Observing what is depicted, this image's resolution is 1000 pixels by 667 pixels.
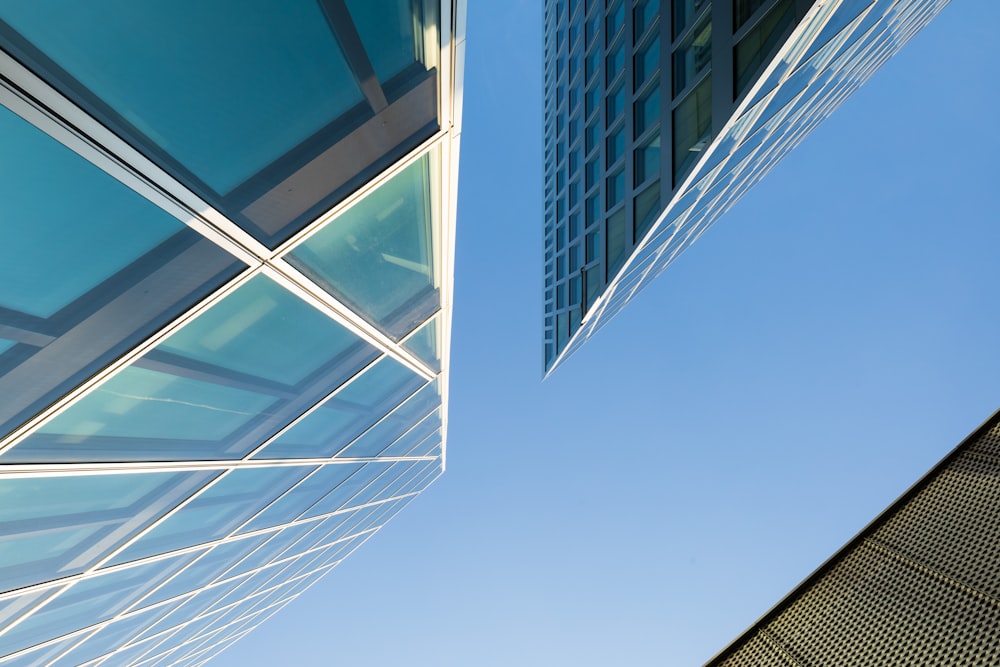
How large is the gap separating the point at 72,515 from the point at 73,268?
4629mm

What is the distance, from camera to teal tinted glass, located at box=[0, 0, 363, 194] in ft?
9.25

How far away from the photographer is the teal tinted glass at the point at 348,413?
8.92 meters

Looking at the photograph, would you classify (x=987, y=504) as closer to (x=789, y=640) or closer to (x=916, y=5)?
(x=789, y=640)

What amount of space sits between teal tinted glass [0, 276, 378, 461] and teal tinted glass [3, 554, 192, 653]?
3487 mm

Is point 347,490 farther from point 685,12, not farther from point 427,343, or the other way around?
point 685,12

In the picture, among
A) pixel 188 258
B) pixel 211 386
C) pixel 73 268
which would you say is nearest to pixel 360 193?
pixel 188 258

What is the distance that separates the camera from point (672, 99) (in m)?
10.7

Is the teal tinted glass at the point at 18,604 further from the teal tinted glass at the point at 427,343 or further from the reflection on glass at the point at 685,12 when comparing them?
the reflection on glass at the point at 685,12

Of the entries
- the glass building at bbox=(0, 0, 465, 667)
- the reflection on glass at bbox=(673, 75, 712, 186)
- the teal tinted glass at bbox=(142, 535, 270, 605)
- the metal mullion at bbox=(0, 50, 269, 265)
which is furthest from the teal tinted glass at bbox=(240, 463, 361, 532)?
the reflection on glass at bbox=(673, 75, 712, 186)

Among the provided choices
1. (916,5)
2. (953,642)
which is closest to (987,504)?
(953,642)

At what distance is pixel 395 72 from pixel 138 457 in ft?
18.7

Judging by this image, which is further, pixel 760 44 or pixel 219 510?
pixel 219 510

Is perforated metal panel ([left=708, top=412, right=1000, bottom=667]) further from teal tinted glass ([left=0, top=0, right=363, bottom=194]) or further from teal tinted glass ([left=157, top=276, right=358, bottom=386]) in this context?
teal tinted glass ([left=0, top=0, right=363, bottom=194])

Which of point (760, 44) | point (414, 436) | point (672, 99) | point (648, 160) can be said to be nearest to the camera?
point (760, 44)
